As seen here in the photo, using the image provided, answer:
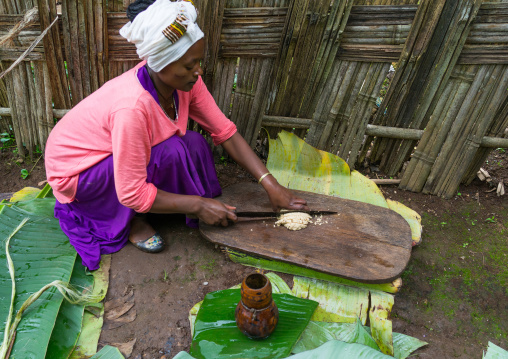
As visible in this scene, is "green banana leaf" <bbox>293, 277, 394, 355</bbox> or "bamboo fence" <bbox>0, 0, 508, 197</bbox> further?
"bamboo fence" <bbox>0, 0, 508, 197</bbox>

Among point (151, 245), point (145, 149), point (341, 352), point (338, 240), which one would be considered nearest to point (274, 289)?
point (338, 240)

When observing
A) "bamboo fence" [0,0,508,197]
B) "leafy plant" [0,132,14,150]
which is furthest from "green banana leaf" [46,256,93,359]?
"leafy plant" [0,132,14,150]

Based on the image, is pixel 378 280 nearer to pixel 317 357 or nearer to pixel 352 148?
pixel 317 357

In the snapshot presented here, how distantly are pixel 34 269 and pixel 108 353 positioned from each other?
0.66 metres

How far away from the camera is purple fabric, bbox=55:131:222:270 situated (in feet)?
6.48

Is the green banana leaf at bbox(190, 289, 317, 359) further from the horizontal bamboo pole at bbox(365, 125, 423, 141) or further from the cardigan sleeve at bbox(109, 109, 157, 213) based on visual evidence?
the horizontal bamboo pole at bbox(365, 125, 423, 141)

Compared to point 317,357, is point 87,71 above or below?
above

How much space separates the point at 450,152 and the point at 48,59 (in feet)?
9.72

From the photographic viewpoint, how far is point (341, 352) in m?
1.43

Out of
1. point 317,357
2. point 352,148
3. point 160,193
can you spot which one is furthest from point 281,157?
point 317,357

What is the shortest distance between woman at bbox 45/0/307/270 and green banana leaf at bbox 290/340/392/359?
90cm

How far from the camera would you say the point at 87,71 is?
2484 millimetres

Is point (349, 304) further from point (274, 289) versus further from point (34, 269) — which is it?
point (34, 269)

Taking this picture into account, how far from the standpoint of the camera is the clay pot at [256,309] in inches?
60.1
